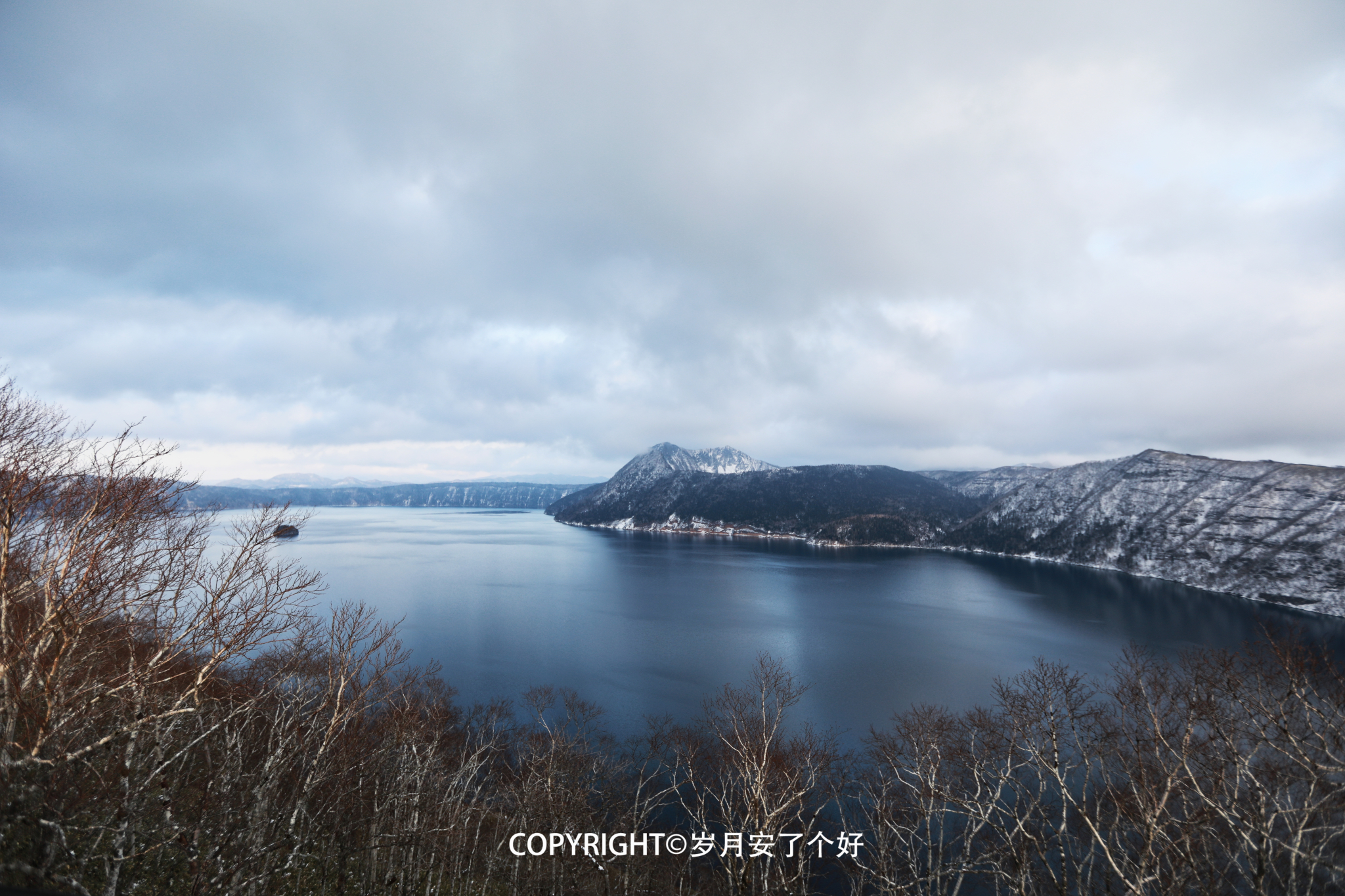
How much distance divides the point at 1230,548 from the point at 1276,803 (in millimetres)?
145304

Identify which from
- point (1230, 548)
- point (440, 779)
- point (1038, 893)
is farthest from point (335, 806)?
point (1230, 548)

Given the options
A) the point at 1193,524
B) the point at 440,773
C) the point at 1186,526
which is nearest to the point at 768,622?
the point at 440,773

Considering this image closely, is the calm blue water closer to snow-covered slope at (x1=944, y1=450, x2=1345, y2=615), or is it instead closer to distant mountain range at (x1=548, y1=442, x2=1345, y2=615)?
snow-covered slope at (x1=944, y1=450, x2=1345, y2=615)

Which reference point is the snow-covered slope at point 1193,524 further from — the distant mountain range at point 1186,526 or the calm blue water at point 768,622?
the calm blue water at point 768,622

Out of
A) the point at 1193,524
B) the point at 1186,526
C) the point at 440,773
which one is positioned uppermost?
the point at 1193,524

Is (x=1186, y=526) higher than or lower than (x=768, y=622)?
higher

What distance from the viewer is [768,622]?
234 ft

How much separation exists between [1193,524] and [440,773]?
17250cm

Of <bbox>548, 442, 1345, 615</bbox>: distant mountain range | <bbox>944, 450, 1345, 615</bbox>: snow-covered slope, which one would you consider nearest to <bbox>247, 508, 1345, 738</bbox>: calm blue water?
<bbox>944, 450, 1345, 615</bbox>: snow-covered slope

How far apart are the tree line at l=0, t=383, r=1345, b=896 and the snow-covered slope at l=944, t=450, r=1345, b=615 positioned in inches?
4029

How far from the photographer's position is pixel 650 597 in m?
86.9

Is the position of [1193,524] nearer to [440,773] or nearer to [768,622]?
[768,622]

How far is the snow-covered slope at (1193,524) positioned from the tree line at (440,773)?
102 m

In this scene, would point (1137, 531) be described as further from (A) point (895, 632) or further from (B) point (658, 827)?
(B) point (658, 827)
